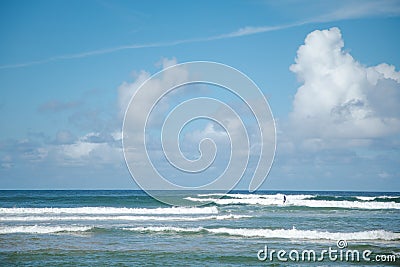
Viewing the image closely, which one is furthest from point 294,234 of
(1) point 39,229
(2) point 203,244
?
(1) point 39,229

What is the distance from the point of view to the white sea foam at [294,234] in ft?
75.0

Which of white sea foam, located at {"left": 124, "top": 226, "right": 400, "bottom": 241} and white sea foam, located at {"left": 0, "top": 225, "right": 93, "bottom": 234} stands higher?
white sea foam, located at {"left": 124, "top": 226, "right": 400, "bottom": 241}

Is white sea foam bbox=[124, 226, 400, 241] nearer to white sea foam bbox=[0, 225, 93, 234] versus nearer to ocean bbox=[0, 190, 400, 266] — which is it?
ocean bbox=[0, 190, 400, 266]

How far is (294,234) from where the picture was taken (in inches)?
941

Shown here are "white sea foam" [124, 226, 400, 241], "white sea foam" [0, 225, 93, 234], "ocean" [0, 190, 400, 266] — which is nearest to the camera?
"ocean" [0, 190, 400, 266]

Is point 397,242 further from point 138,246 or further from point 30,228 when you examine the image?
point 30,228

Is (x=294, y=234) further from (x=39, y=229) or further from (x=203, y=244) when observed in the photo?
(x=39, y=229)

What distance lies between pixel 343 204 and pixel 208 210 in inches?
673

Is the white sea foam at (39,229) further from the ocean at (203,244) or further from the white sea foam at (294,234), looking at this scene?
the white sea foam at (294,234)

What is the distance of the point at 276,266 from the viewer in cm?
1677

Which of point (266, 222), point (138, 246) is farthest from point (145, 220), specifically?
point (138, 246)

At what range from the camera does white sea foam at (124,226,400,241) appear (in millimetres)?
22859

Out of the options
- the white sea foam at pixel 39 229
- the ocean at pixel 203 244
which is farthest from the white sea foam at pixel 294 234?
the white sea foam at pixel 39 229

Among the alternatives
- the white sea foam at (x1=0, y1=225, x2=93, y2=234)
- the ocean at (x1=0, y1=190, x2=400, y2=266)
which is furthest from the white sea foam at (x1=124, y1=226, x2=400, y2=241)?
the white sea foam at (x1=0, y1=225, x2=93, y2=234)
